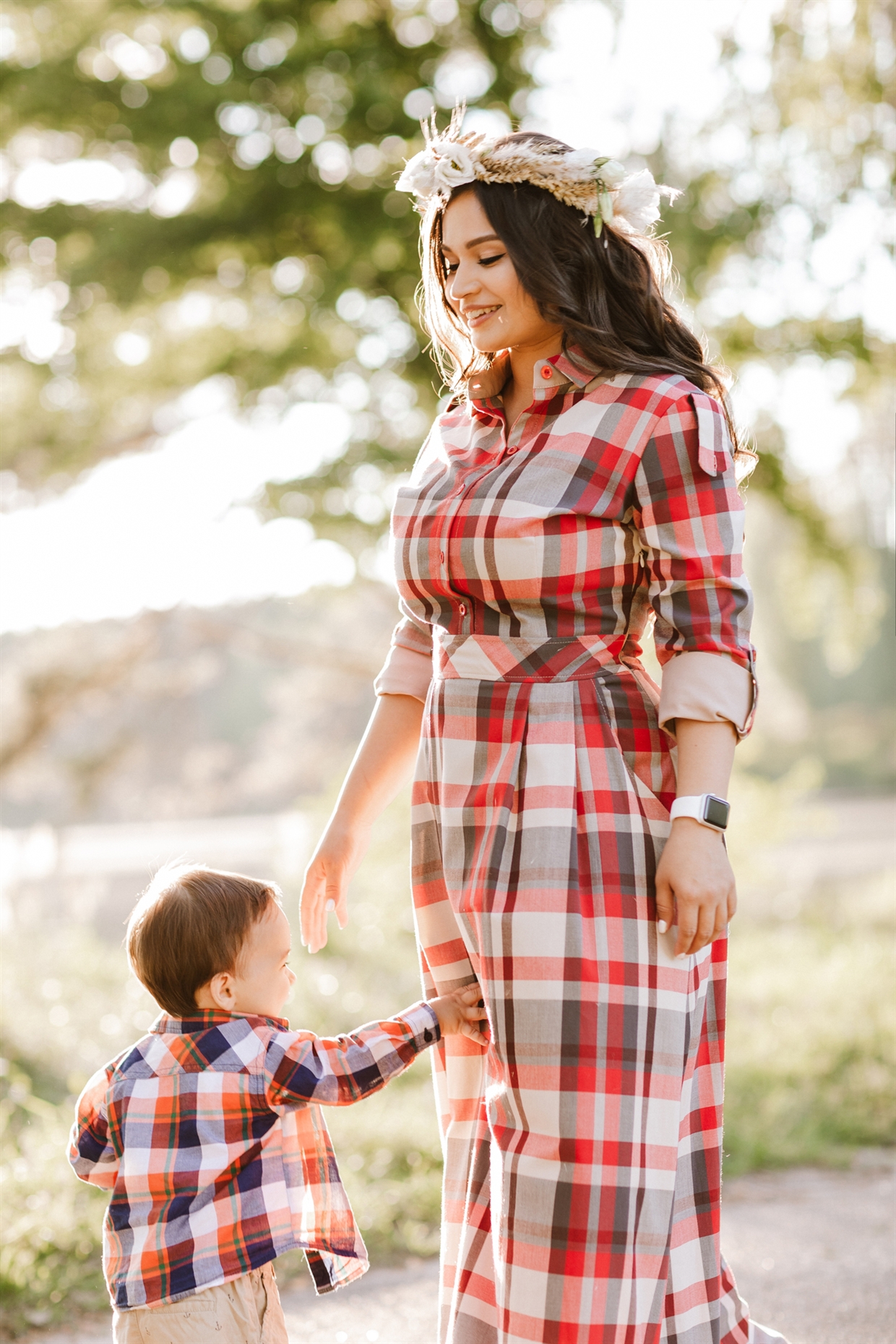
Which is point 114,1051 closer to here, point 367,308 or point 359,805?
point 359,805

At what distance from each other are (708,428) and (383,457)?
458 cm

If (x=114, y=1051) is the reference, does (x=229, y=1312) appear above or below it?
above

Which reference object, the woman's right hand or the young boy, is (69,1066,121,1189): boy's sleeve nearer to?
the young boy

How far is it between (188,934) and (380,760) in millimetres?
442

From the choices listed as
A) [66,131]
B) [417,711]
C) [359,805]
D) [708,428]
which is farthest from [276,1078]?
[66,131]

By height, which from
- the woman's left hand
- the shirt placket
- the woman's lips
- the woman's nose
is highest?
the woman's nose

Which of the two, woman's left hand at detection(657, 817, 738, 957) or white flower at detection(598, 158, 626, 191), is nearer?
woman's left hand at detection(657, 817, 738, 957)

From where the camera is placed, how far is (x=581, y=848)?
1.63 m

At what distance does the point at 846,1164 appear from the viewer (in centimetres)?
372

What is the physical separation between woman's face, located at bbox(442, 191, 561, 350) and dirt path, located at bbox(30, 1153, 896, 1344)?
2.07 m

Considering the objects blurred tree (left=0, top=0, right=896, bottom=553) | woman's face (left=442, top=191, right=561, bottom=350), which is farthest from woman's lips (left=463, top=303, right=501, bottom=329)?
blurred tree (left=0, top=0, right=896, bottom=553)

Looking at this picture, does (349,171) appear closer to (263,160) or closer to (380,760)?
(263,160)

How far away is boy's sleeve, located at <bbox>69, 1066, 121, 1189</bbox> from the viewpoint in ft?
5.77

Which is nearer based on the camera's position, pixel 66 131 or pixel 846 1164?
pixel 846 1164
